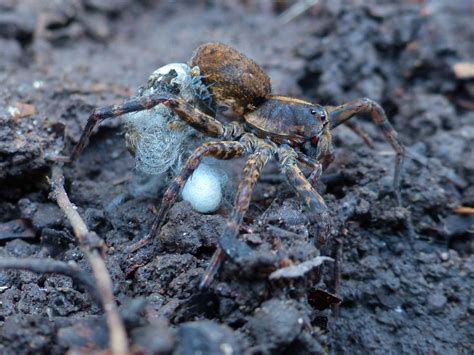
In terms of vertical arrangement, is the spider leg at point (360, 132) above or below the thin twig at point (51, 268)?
above

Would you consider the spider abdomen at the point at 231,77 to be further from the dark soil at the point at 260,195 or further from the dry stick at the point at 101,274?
the dry stick at the point at 101,274

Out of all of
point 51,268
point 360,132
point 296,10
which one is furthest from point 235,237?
point 296,10

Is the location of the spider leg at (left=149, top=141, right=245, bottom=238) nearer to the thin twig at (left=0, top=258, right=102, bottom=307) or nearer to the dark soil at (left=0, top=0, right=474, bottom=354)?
the dark soil at (left=0, top=0, right=474, bottom=354)

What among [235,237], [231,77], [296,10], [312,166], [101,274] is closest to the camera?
[101,274]

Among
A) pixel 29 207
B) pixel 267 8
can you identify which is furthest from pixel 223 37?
pixel 29 207

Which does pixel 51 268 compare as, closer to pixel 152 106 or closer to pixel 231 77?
pixel 152 106

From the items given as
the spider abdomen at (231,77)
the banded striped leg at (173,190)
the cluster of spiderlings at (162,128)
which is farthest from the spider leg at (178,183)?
the spider abdomen at (231,77)
